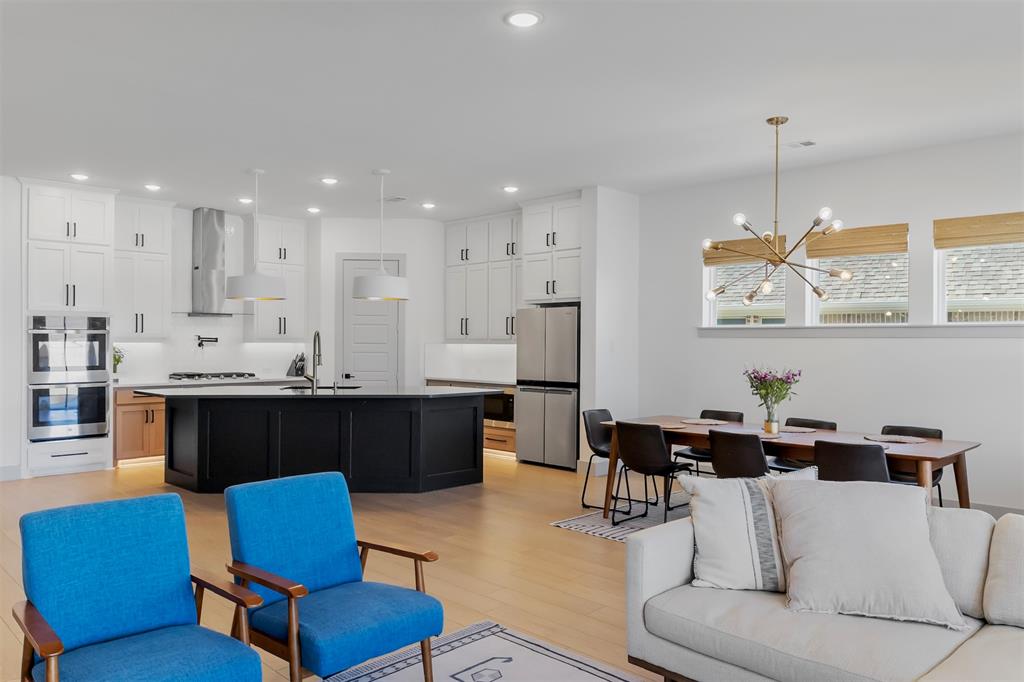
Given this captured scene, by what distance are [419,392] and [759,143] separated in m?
3.40

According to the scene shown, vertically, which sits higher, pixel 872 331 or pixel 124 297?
pixel 124 297

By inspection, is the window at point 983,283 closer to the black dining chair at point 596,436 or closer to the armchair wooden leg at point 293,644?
the black dining chair at point 596,436

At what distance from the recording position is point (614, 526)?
5.48 meters

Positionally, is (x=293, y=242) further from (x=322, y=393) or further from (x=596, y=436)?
(x=596, y=436)

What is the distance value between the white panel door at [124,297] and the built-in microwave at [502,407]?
13.1ft

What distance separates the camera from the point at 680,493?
674cm

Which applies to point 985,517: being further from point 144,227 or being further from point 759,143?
point 144,227

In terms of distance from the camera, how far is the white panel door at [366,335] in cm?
955

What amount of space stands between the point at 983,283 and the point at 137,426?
26.5 feet

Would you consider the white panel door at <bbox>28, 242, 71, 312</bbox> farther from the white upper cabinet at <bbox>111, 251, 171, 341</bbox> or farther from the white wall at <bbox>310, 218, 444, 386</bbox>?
the white wall at <bbox>310, 218, 444, 386</bbox>

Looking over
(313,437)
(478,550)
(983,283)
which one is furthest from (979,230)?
(313,437)

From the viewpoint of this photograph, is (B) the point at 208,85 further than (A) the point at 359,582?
Yes

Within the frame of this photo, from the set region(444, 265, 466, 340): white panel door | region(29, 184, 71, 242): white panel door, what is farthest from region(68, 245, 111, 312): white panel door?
region(444, 265, 466, 340): white panel door

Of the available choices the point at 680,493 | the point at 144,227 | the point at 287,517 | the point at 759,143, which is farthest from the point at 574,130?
the point at 144,227
